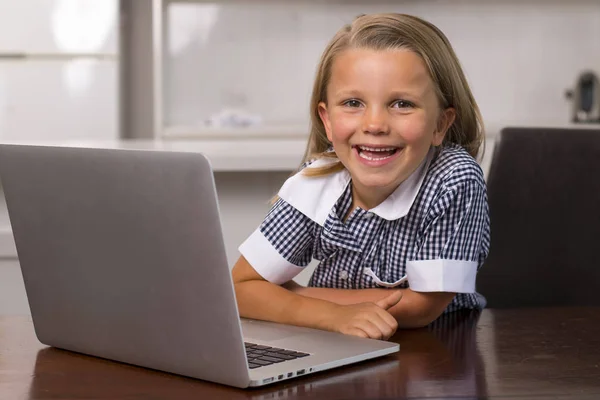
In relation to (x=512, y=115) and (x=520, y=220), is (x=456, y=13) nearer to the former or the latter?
(x=512, y=115)

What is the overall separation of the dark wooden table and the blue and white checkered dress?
0.15 metres

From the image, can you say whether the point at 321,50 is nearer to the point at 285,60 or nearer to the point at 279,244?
the point at 285,60

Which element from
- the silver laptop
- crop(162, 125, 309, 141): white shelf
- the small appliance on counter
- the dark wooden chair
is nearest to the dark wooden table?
the silver laptop

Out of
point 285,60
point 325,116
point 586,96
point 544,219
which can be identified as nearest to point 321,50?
point 285,60

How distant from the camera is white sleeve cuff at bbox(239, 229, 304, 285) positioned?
1372mm

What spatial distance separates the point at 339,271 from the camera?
4.69 ft

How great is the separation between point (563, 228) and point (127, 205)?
1.02m

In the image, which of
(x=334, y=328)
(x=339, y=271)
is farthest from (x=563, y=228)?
(x=334, y=328)

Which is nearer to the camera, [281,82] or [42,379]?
[42,379]

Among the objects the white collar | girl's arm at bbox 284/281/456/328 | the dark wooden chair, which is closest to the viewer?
girl's arm at bbox 284/281/456/328

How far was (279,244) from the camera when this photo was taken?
1383 millimetres

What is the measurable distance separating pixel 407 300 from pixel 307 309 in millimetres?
128

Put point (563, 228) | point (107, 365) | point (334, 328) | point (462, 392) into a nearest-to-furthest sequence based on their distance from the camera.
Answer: point (462, 392) < point (107, 365) < point (334, 328) < point (563, 228)

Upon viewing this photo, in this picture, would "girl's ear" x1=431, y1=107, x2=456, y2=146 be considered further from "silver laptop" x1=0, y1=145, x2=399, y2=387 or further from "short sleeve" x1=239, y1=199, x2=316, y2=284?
"silver laptop" x1=0, y1=145, x2=399, y2=387
